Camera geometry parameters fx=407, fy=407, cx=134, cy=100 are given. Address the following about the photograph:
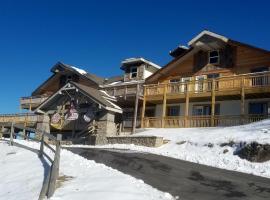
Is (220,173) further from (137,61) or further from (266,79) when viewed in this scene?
(137,61)

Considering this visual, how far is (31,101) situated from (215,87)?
993 inches

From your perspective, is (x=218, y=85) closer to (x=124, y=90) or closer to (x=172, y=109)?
(x=172, y=109)

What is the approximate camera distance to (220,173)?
54.4ft

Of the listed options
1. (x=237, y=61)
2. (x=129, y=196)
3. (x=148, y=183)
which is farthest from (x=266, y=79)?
(x=129, y=196)

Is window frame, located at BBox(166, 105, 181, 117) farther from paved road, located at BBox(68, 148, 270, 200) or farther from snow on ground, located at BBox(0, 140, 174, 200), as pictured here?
snow on ground, located at BBox(0, 140, 174, 200)

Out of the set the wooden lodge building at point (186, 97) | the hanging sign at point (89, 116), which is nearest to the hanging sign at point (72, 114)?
the wooden lodge building at point (186, 97)

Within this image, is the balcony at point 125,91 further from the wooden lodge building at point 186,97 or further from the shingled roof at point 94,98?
the shingled roof at point 94,98

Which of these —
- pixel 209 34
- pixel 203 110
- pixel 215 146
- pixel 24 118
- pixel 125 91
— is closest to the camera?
pixel 215 146

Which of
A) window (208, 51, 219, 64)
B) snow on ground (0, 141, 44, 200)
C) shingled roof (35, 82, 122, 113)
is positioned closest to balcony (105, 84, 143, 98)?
shingled roof (35, 82, 122, 113)

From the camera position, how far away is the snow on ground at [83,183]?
37.1 ft

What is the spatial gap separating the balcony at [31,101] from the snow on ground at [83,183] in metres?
29.2

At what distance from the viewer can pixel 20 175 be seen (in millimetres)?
15492

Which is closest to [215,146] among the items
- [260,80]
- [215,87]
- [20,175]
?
[260,80]

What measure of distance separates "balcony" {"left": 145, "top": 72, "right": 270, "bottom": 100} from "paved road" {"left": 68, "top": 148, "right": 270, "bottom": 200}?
10.9m
